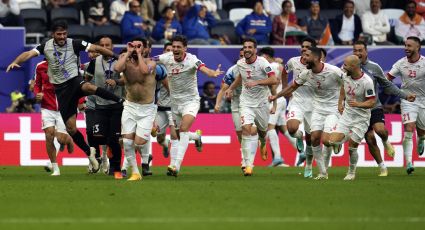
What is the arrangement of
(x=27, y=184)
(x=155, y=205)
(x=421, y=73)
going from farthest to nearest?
1. (x=421, y=73)
2. (x=27, y=184)
3. (x=155, y=205)

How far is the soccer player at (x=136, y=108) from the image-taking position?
67.9 feet

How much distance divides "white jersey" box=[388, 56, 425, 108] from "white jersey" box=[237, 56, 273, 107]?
287 cm

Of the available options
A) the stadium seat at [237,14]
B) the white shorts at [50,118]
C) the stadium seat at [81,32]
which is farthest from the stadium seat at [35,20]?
the white shorts at [50,118]

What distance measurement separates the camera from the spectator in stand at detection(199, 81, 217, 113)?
98.5 feet

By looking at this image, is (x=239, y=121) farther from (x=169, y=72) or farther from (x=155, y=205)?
(x=155, y=205)

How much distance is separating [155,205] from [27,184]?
4.69 metres

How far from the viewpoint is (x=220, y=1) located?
3406 cm

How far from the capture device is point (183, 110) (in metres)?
22.5

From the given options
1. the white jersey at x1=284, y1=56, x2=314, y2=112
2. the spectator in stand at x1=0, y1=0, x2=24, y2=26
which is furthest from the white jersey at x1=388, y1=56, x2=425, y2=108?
the spectator in stand at x1=0, y1=0, x2=24, y2=26

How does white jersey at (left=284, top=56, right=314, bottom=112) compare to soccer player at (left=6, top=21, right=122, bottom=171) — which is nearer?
soccer player at (left=6, top=21, right=122, bottom=171)

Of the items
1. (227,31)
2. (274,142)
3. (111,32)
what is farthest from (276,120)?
(111,32)

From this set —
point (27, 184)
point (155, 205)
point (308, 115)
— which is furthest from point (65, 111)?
point (155, 205)

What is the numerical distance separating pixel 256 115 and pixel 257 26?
7.98 meters

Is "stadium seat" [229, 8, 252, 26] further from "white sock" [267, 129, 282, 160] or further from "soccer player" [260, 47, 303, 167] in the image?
"white sock" [267, 129, 282, 160]
